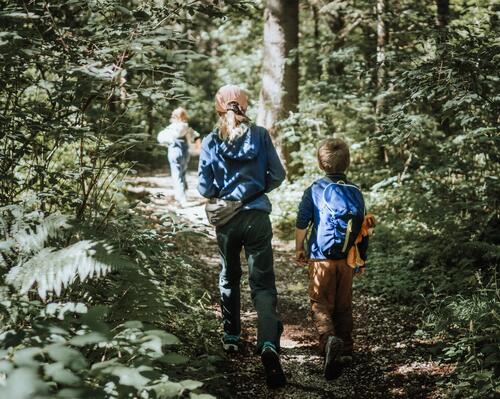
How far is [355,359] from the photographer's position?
→ 459 cm

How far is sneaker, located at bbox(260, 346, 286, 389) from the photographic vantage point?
386 cm

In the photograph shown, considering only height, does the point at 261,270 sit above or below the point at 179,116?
below

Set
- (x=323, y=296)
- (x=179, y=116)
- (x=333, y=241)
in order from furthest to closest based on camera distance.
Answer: (x=179, y=116) → (x=323, y=296) → (x=333, y=241)

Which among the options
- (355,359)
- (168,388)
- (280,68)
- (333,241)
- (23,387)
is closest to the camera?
(23,387)

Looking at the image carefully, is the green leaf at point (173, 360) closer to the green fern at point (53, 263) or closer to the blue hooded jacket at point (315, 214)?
the green fern at point (53, 263)

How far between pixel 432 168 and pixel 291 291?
2937mm

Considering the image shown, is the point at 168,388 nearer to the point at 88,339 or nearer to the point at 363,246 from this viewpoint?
the point at 88,339

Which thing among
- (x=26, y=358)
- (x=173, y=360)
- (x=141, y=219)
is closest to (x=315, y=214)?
(x=141, y=219)

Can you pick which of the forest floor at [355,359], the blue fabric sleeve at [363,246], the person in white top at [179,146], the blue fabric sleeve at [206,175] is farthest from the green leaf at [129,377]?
the person in white top at [179,146]

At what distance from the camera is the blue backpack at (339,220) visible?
427 centimetres

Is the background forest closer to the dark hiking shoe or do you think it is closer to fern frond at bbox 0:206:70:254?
fern frond at bbox 0:206:70:254

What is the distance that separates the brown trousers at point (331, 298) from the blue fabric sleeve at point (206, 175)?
1106mm

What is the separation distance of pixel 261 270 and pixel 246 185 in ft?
2.43

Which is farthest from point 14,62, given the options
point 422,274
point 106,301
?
point 422,274
